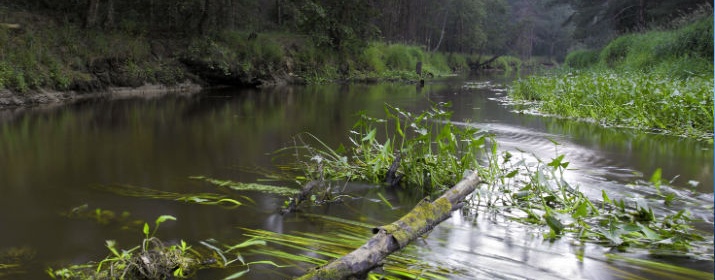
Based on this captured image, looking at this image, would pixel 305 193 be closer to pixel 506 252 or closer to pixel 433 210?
pixel 433 210

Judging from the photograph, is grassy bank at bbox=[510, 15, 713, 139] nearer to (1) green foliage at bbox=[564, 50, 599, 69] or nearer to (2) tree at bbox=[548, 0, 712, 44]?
(1) green foliage at bbox=[564, 50, 599, 69]

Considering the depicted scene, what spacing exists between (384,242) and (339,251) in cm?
64

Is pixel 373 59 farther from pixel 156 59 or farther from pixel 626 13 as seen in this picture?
pixel 156 59

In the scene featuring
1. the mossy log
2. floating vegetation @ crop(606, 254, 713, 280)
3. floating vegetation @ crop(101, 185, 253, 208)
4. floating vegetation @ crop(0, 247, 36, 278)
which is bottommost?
floating vegetation @ crop(0, 247, 36, 278)

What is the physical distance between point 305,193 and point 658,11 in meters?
26.8

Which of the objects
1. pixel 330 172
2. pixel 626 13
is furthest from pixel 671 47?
pixel 626 13

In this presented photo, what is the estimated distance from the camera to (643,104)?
26.4ft

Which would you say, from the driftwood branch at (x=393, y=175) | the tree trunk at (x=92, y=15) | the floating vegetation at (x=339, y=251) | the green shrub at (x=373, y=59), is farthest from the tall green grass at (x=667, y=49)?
the tree trunk at (x=92, y=15)

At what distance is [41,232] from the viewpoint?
340 cm

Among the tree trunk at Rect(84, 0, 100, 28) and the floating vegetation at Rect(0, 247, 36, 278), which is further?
the tree trunk at Rect(84, 0, 100, 28)

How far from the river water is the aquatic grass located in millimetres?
353

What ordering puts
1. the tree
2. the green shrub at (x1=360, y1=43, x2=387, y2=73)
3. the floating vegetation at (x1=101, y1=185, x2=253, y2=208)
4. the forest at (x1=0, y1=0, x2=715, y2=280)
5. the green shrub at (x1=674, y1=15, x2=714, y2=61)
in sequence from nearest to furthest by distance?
the forest at (x1=0, y1=0, x2=715, y2=280), the floating vegetation at (x1=101, y1=185, x2=253, y2=208), the green shrub at (x1=674, y1=15, x2=714, y2=61), the tree, the green shrub at (x1=360, y1=43, x2=387, y2=73)

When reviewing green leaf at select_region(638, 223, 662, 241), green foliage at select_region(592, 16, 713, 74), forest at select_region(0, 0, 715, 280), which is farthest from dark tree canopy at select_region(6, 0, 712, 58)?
green leaf at select_region(638, 223, 662, 241)

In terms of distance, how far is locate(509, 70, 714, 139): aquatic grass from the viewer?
23.8ft
